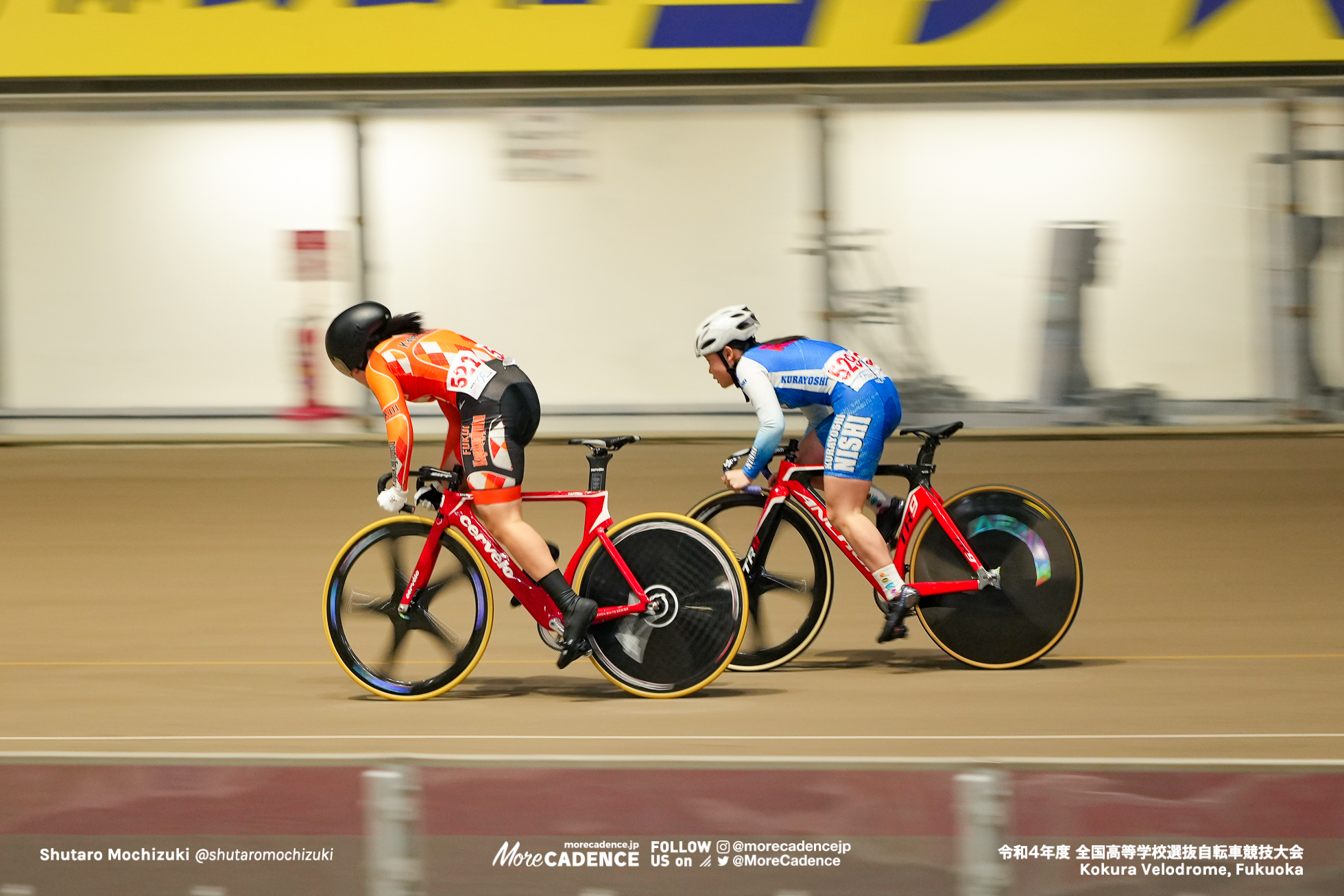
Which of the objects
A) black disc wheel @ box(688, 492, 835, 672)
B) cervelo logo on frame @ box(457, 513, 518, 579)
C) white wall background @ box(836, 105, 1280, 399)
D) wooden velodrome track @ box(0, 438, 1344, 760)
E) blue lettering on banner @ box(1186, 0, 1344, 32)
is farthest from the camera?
white wall background @ box(836, 105, 1280, 399)

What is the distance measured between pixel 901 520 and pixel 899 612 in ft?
1.24

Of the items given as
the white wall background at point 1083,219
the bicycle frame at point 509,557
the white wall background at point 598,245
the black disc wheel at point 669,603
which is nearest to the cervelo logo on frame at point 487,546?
the bicycle frame at point 509,557

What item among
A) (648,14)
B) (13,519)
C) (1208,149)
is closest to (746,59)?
(648,14)

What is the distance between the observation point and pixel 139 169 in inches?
476

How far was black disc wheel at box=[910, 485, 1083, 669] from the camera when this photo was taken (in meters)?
6.16

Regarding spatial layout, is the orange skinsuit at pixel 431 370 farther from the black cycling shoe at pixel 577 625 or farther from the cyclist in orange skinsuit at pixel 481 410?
the black cycling shoe at pixel 577 625

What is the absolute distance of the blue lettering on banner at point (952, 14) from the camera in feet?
36.6

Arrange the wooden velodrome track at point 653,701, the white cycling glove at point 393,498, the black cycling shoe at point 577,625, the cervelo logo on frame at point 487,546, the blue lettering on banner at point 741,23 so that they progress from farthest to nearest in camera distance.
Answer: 1. the blue lettering on banner at point 741,23
2. the cervelo logo on frame at point 487,546
3. the black cycling shoe at point 577,625
4. the white cycling glove at point 393,498
5. the wooden velodrome track at point 653,701

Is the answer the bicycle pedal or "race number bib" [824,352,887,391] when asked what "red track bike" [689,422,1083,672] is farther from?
the bicycle pedal

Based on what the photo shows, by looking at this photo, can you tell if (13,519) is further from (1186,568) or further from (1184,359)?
(1184,359)

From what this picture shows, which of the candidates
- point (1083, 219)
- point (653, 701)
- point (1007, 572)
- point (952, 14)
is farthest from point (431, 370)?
point (1083, 219)

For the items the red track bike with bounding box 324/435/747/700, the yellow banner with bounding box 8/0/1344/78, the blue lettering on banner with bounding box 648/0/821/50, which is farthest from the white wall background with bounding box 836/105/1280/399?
the red track bike with bounding box 324/435/747/700

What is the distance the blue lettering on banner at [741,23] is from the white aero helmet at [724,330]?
18.2 feet

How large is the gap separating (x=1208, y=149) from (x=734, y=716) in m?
7.69
